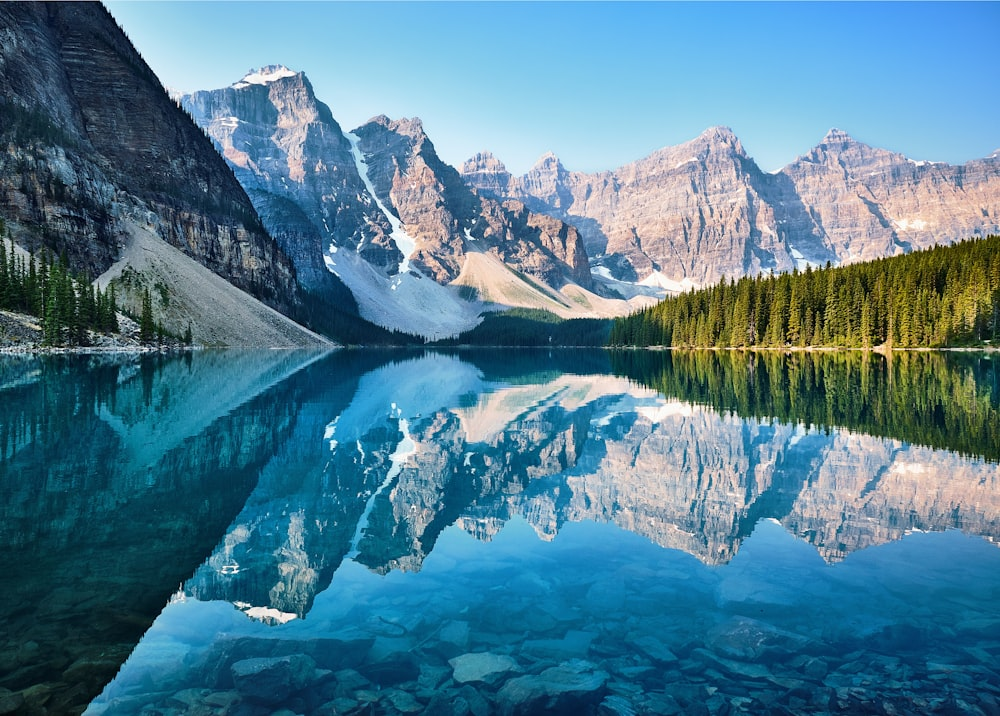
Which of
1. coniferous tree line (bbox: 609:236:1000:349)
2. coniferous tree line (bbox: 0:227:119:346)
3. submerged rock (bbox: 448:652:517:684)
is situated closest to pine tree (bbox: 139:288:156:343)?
coniferous tree line (bbox: 0:227:119:346)

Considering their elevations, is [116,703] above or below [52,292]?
below

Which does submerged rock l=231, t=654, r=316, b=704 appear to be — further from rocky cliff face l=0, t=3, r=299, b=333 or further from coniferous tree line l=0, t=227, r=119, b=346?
rocky cliff face l=0, t=3, r=299, b=333

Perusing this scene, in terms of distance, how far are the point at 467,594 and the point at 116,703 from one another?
5239 millimetres

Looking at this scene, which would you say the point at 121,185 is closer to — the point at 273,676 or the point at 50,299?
the point at 50,299

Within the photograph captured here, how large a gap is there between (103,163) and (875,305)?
155 metres

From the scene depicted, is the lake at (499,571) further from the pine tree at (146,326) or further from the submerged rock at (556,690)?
the pine tree at (146,326)

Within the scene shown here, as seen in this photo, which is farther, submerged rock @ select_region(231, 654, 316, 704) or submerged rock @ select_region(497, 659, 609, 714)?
submerged rock @ select_region(231, 654, 316, 704)

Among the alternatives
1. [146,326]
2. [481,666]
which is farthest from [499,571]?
[146,326]

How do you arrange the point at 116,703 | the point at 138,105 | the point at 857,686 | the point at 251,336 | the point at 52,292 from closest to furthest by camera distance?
the point at 116,703 → the point at 857,686 → the point at 52,292 → the point at 251,336 → the point at 138,105

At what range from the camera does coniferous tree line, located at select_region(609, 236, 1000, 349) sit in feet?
271

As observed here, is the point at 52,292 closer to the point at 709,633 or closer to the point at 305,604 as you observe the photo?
the point at 305,604

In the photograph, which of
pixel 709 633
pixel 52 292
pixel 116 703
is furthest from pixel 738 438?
pixel 52 292

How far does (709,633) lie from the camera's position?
8703 millimetres

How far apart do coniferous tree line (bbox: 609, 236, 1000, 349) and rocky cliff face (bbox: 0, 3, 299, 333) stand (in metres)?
106
